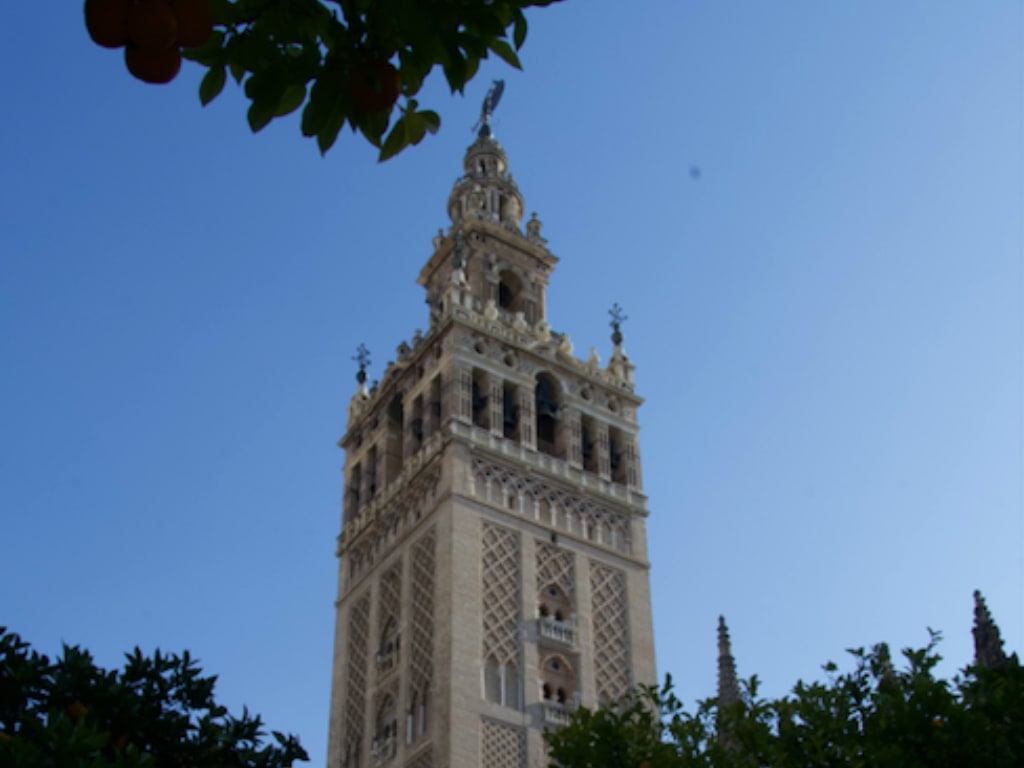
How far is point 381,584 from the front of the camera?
92.9 ft

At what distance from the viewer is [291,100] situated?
3.31 meters

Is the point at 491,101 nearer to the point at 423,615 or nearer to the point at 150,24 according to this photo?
the point at 423,615

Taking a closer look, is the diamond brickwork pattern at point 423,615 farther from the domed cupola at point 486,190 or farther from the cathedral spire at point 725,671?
the domed cupola at point 486,190

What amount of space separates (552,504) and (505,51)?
82.8ft

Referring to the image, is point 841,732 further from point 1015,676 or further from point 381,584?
point 381,584

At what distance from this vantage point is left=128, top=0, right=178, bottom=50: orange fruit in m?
2.62

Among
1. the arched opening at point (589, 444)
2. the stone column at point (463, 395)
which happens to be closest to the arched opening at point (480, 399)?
the stone column at point (463, 395)

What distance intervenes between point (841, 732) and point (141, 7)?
9930 mm

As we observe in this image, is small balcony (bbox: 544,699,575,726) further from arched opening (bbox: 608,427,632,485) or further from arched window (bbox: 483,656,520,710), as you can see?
arched opening (bbox: 608,427,632,485)

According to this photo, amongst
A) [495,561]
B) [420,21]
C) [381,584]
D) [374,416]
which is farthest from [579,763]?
[374,416]

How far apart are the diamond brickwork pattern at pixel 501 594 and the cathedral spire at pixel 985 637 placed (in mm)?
9138

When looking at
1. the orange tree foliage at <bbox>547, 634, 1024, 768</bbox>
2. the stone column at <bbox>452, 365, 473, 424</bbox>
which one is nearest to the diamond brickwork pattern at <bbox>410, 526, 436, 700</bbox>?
the stone column at <bbox>452, 365, 473, 424</bbox>

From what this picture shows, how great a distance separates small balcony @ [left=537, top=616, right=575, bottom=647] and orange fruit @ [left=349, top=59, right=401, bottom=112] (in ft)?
77.6

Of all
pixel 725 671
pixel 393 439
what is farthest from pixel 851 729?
pixel 393 439
